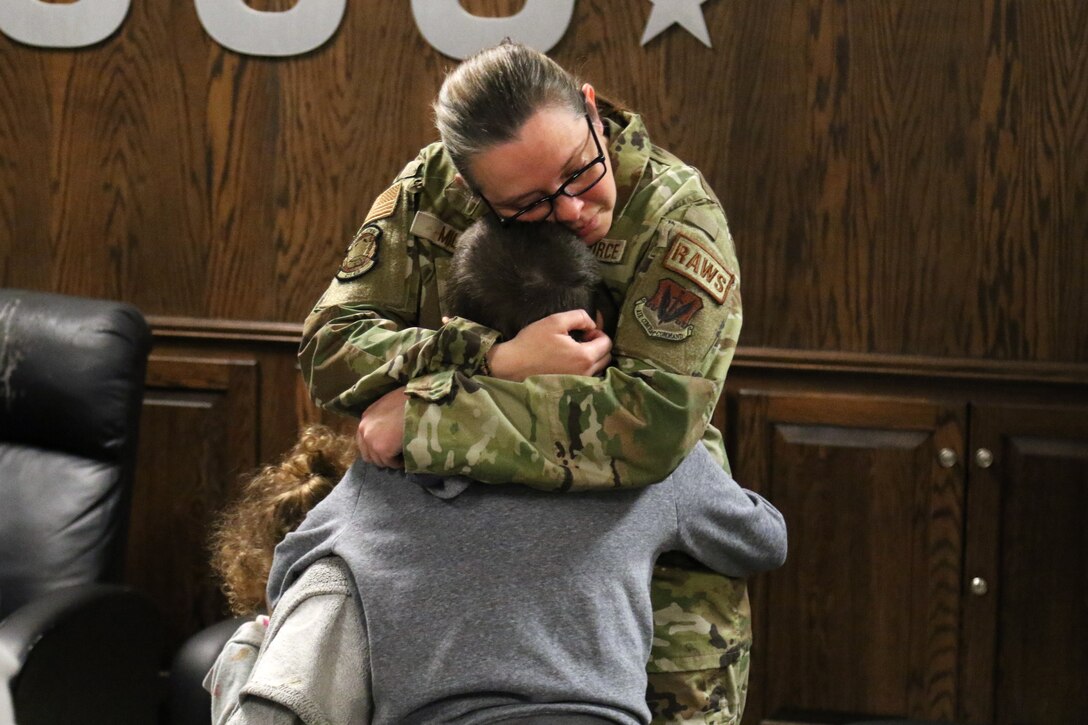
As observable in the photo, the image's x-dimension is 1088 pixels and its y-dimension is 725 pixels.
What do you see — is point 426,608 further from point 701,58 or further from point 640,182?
point 701,58

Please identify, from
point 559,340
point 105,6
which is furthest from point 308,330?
point 105,6

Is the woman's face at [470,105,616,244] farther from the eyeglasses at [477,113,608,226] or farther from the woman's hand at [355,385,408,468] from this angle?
the woman's hand at [355,385,408,468]

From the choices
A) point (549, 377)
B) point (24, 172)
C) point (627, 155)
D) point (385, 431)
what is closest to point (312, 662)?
point (385, 431)

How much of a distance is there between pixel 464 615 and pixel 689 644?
375 millimetres

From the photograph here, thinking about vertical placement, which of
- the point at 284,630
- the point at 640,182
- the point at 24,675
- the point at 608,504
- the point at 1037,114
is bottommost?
the point at 24,675

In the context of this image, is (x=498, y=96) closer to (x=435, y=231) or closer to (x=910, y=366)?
(x=435, y=231)

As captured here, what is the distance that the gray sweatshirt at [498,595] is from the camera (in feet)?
4.02

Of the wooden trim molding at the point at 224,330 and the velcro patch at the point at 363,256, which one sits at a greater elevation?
the velcro patch at the point at 363,256

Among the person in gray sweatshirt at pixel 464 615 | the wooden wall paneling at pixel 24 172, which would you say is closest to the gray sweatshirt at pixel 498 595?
the person in gray sweatshirt at pixel 464 615

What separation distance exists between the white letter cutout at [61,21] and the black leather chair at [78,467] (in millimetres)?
647

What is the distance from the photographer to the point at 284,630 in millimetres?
1239

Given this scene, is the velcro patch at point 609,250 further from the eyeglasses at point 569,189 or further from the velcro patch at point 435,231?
the velcro patch at point 435,231

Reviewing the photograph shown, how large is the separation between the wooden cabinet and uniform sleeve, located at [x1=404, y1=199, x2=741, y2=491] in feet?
3.51

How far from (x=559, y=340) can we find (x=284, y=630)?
1.40 feet
